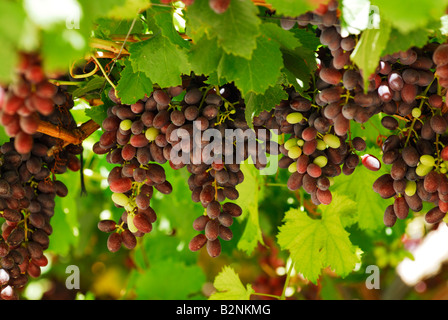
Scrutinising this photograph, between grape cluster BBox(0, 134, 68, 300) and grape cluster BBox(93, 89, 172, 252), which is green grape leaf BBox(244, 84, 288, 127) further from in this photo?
grape cluster BBox(0, 134, 68, 300)

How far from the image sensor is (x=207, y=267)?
2.41m

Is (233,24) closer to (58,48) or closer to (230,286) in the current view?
(58,48)

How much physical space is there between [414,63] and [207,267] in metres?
1.83

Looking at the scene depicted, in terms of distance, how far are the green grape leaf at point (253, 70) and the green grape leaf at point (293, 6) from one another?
0.10 m

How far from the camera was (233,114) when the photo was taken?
91 cm

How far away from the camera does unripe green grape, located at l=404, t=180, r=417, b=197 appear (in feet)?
2.73

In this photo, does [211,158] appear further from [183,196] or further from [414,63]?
[183,196]

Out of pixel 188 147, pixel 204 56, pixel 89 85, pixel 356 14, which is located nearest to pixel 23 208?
pixel 89 85

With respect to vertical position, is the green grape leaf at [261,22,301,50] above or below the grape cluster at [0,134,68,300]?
above

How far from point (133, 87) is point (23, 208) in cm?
37

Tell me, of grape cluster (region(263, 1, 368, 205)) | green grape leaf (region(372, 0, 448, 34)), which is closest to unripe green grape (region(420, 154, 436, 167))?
grape cluster (region(263, 1, 368, 205))

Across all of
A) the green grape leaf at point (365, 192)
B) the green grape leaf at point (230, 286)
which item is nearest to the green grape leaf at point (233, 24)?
the green grape leaf at point (365, 192)

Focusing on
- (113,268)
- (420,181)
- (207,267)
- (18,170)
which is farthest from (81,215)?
(420,181)

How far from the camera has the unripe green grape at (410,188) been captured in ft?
2.73
